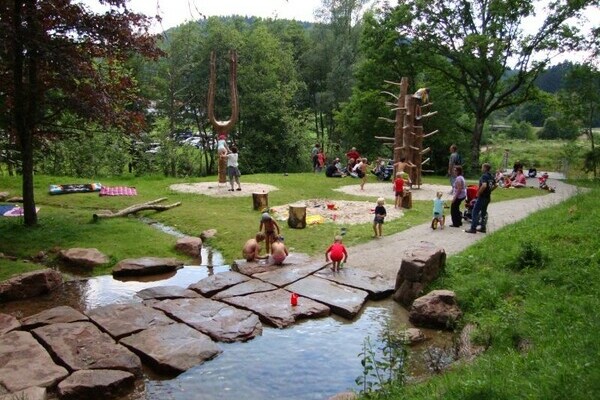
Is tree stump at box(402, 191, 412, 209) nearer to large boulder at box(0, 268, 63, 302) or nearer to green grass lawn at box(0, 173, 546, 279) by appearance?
green grass lawn at box(0, 173, 546, 279)

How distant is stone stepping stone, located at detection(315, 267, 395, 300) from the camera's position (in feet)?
31.6

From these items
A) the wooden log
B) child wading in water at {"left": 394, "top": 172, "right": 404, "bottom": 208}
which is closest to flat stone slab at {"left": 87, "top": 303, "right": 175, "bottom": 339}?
the wooden log

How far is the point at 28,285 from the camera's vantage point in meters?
9.34

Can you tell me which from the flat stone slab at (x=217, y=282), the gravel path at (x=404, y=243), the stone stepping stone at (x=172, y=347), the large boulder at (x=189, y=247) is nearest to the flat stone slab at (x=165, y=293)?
the flat stone slab at (x=217, y=282)

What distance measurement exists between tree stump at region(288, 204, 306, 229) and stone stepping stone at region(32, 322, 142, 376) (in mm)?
7403

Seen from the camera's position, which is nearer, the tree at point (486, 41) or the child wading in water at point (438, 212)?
the child wading in water at point (438, 212)

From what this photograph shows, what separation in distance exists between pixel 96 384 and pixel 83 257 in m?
5.98

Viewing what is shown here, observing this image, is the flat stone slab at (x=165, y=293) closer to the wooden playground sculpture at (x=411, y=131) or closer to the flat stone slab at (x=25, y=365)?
the flat stone slab at (x=25, y=365)

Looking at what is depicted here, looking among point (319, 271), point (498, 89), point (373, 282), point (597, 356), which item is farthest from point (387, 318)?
point (498, 89)

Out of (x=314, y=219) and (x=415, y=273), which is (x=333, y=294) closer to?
(x=415, y=273)

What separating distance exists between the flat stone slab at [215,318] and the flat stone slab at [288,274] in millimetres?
1502

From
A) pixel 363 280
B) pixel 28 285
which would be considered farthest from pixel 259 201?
pixel 28 285

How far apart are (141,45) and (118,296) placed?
740cm

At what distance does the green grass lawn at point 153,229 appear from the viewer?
1238 cm
